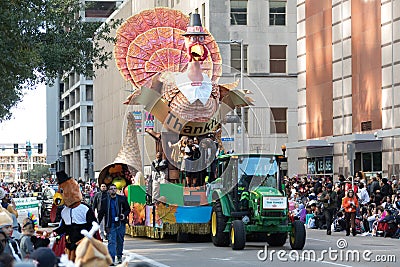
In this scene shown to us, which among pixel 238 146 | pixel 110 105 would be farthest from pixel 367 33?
pixel 110 105

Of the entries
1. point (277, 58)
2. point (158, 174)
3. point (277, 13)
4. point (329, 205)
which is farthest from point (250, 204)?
point (277, 13)

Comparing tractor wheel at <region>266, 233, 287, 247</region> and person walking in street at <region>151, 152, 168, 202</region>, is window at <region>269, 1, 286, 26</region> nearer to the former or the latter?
person walking in street at <region>151, 152, 168, 202</region>

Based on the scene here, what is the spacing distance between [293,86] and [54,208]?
4758 cm

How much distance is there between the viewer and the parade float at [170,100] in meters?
26.6

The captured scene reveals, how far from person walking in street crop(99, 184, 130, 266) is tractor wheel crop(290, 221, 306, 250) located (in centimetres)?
488

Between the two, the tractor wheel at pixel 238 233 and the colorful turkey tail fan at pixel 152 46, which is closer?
the tractor wheel at pixel 238 233

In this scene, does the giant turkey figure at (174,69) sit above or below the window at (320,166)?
above

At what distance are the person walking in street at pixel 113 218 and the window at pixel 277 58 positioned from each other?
45455 mm

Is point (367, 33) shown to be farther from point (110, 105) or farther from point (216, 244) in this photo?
point (110, 105)

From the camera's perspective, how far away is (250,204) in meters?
24.4

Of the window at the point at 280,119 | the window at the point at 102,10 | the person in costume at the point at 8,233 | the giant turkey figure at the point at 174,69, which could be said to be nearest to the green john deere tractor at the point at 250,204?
the giant turkey figure at the point at 174,69

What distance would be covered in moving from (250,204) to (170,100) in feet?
14.2

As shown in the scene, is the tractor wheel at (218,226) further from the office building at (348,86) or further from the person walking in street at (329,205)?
the office building at (348,86)

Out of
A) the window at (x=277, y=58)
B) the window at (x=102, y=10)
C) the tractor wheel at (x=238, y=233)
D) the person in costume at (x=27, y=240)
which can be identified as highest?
the window at (x=102, y=10)
